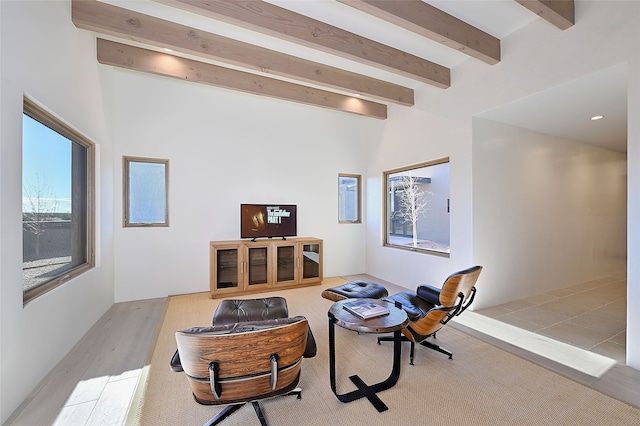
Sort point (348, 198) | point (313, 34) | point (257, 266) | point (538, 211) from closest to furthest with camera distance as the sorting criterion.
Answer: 1. point (313, 34)
2. point (538, 211)
3. point (257, 266)
4. point (348, 198)

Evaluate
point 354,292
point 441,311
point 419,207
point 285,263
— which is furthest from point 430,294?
point 285,263

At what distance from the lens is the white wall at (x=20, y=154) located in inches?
67.0

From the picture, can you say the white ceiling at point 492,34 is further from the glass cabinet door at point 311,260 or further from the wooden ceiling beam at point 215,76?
the glass cabinet door at point 311,260

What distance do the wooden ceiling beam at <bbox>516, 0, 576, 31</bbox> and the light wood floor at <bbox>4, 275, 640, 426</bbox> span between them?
3.07m

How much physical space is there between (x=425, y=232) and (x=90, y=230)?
15.2ft

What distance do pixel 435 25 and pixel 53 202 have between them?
155 inches

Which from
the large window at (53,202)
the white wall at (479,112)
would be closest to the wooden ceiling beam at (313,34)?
the white wall at (479,112)

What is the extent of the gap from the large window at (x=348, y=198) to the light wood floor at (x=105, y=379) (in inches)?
117

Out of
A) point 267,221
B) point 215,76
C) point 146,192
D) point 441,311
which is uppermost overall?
point 215,76

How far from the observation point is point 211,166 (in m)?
4.36

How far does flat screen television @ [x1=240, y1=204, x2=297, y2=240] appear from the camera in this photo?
439 cm

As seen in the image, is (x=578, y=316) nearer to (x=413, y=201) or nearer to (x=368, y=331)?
(x=413, y=201)

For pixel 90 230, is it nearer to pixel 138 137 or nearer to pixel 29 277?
pixel 29 277

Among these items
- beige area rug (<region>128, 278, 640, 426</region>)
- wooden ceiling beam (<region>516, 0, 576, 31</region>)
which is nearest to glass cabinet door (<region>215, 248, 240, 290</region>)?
beige area rug (<region>128, 278, 640, 426</region>)
